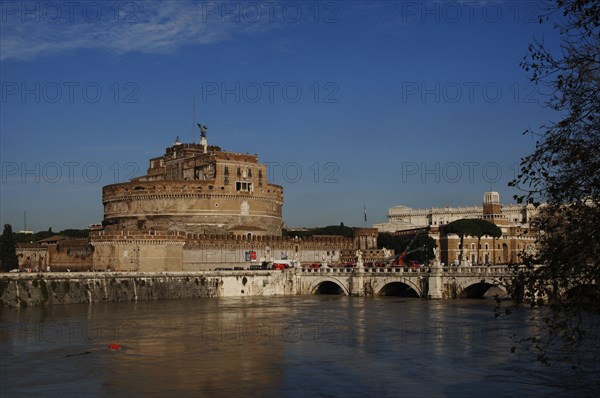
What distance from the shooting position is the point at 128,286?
61.6 m

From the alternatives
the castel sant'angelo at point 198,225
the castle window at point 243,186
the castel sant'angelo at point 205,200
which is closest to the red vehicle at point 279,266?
the castel sant'angelo at point 198,225

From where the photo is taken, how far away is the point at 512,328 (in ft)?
133

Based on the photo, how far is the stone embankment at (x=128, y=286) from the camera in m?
55.8

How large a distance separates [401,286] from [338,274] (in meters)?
5.95

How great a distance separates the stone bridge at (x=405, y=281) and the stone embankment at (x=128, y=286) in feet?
9.33

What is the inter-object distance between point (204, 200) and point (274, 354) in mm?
52208

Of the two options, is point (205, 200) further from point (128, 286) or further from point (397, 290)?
point (397, 290)

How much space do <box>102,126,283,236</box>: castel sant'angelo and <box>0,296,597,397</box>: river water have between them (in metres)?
30.8

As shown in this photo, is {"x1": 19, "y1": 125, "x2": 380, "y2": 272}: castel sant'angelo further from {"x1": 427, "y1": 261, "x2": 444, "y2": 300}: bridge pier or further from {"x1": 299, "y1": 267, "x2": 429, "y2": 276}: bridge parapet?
{"x1": 427, "y1": 261, "x2": 444, "y2": 300}: bridge pier

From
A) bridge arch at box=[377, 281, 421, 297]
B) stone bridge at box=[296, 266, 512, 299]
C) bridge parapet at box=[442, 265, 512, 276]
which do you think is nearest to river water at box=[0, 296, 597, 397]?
bridge parapet at box=[442, 265, 512, 276]

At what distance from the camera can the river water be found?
25547mm

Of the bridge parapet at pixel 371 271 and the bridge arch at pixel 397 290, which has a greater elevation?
the bridge parapet at pixel 371 271

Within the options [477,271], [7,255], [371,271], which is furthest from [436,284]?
[7,255]

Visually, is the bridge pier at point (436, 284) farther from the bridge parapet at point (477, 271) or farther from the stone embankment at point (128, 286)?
the stone embankment at point (128, 286)
